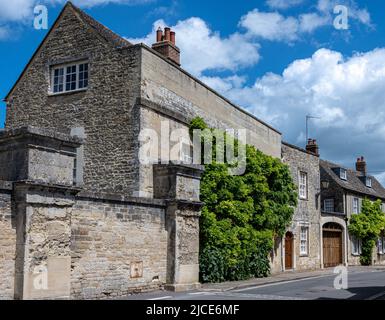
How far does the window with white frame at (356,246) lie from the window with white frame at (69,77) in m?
21.7

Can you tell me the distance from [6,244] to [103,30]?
34.1 ft

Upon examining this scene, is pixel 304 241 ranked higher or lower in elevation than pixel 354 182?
lower

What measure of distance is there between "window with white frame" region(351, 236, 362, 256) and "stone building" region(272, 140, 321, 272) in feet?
17.3

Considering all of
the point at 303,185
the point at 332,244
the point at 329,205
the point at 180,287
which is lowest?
the point at 180,287

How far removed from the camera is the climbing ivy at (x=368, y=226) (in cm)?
3347

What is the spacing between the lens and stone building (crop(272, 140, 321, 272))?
85.6 feet

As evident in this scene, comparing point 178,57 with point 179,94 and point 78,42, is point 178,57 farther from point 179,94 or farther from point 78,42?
point 78,42

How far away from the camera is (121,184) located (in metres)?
17.0

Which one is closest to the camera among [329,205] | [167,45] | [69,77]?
[69,77]

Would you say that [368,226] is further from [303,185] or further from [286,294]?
[286,294]

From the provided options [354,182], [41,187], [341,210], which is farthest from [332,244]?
[41,187]

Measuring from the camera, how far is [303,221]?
27688 millimetres
